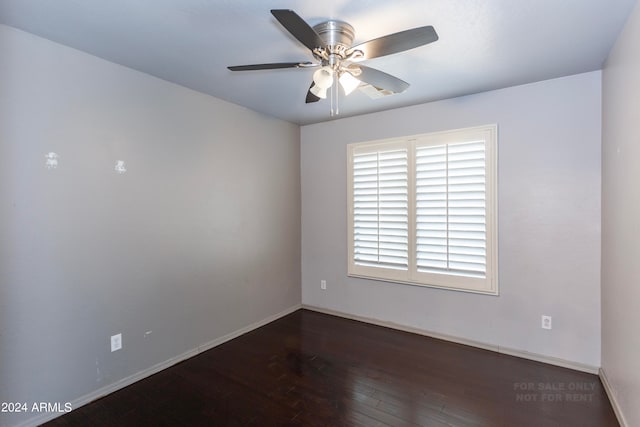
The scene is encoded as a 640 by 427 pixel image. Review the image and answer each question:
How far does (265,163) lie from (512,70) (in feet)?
8.20

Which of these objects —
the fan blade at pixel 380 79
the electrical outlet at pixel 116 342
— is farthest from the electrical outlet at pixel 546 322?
the electrical outlet at pixel 116 342

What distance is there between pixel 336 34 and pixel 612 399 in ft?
9.73

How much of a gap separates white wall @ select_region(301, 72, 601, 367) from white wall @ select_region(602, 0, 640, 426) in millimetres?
133

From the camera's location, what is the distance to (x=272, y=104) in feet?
10.7

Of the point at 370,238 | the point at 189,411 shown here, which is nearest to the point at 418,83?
the point at 370,238

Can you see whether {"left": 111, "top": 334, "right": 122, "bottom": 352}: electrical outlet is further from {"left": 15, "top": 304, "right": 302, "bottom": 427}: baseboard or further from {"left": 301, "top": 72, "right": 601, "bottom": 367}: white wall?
{"left": 301, "top": 72, "right": 601, "bottom": 367}: white wall

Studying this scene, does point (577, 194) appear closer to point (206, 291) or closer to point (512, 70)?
point (512, 70)

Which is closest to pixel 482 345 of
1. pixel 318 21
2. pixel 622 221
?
pixel 622 221

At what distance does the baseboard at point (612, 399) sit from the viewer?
1915 millimetres

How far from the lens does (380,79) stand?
74.9 inches

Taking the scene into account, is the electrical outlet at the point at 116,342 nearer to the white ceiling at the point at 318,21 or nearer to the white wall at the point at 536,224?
the white ceiling at the point at 318,21

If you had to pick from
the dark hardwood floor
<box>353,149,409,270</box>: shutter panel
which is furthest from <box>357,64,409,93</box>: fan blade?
the dark hardwood floor

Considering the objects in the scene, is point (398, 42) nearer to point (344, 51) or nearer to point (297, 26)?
point (344, 51)

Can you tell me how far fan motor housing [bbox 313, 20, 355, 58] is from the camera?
1.77 m
